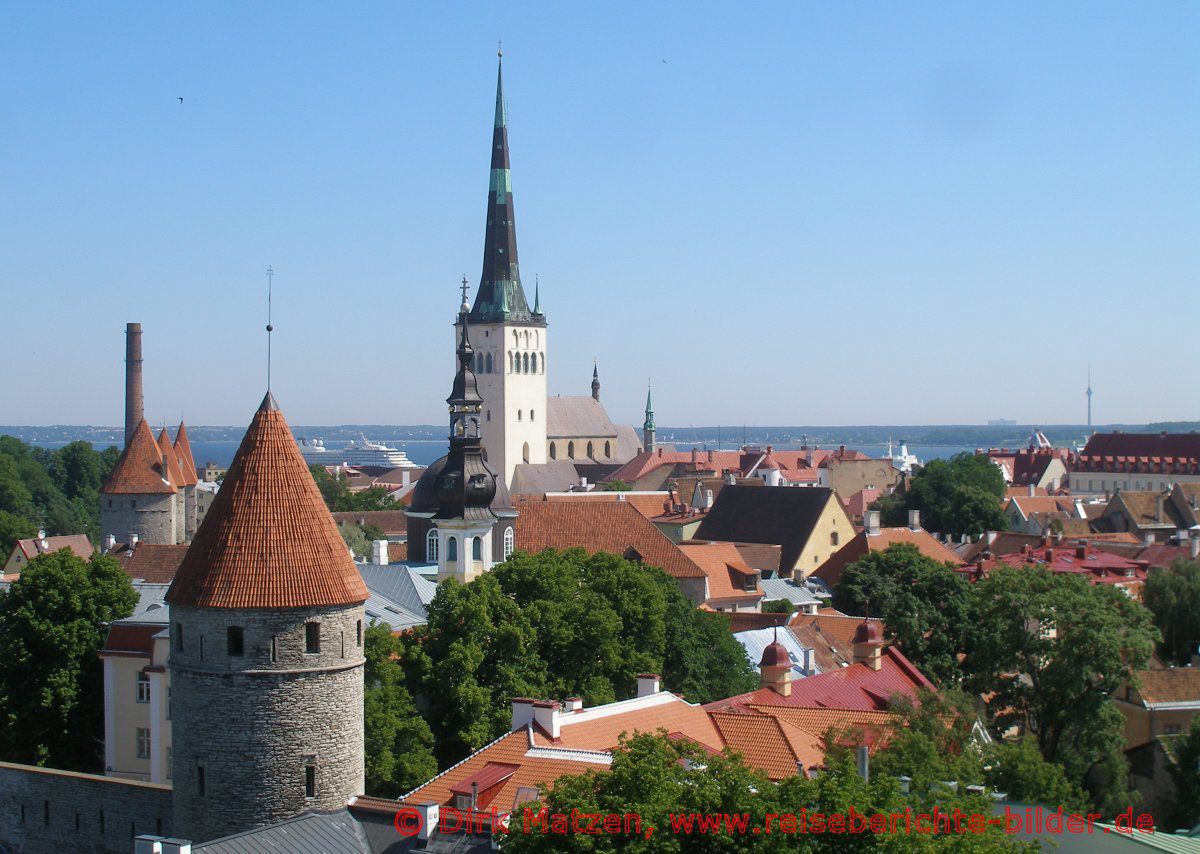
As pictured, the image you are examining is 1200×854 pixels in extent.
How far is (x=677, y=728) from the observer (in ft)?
92.3

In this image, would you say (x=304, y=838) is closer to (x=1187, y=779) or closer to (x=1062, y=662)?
(x=1187, y=779)

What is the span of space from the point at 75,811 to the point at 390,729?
5.69m

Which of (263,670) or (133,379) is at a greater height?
(133,379)

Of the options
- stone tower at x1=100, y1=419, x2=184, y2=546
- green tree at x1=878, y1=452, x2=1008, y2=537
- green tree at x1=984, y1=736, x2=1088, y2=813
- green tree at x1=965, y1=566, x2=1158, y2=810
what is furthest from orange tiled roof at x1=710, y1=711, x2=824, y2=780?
green tree at x1=878, y1=452, x2=1008, y2=537

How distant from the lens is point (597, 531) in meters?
54.5

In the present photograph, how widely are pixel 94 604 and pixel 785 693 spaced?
1593 cm

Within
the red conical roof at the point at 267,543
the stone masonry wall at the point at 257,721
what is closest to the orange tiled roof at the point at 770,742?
the stone masonry wall at the point at 257,721

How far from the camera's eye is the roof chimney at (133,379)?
7919 cm

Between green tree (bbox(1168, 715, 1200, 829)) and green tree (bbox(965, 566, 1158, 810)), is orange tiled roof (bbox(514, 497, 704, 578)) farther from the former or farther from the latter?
green tree (bbox(1168, 715, 1200, 829))

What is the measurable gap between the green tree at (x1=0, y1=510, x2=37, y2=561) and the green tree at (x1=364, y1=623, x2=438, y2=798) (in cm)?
4996

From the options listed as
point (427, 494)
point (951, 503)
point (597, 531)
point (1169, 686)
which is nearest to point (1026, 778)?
point (1169, 686)

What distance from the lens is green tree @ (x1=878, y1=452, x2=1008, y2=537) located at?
7844cm

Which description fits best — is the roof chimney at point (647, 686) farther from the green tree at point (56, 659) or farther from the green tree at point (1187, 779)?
the green tree at point (56, 659)

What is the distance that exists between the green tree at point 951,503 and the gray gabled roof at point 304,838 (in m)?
57.8
